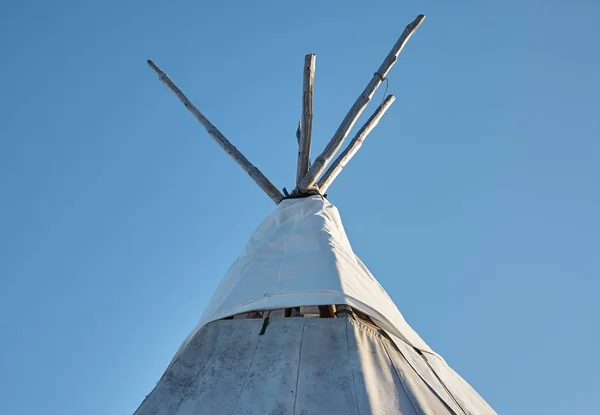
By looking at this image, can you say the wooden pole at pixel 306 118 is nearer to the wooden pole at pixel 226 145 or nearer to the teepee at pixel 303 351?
the wooden pole at pixel 226 145

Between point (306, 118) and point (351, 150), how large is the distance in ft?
1.93

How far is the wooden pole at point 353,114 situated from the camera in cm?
465

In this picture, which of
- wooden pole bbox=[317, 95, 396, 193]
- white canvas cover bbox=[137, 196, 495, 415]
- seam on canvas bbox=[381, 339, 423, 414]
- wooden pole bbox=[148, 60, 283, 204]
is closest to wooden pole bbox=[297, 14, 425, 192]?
Answer: wooden pole bbox=[317, 95, 396, 193]

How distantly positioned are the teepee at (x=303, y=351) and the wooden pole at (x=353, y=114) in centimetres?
97

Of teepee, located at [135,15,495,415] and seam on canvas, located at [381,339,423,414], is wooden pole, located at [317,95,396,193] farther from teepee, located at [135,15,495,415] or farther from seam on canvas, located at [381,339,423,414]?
seam on canvas, located at [381,339,423,414]

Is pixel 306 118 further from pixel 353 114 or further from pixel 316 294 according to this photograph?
pixel 316 294

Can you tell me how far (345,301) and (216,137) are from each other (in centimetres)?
344

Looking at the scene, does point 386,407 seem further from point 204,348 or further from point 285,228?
point 285,228

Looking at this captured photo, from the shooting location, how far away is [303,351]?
2.58 m

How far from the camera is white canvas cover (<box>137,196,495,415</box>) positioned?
2.65m

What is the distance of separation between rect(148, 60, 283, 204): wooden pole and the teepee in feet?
4.75

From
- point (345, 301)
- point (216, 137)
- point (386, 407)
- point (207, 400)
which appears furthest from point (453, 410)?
point (216, 137)

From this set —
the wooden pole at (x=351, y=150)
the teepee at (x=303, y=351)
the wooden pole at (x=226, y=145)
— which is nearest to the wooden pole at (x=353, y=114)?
the wooden pole at (x=351, y=150)

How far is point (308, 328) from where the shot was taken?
2.73 meters
